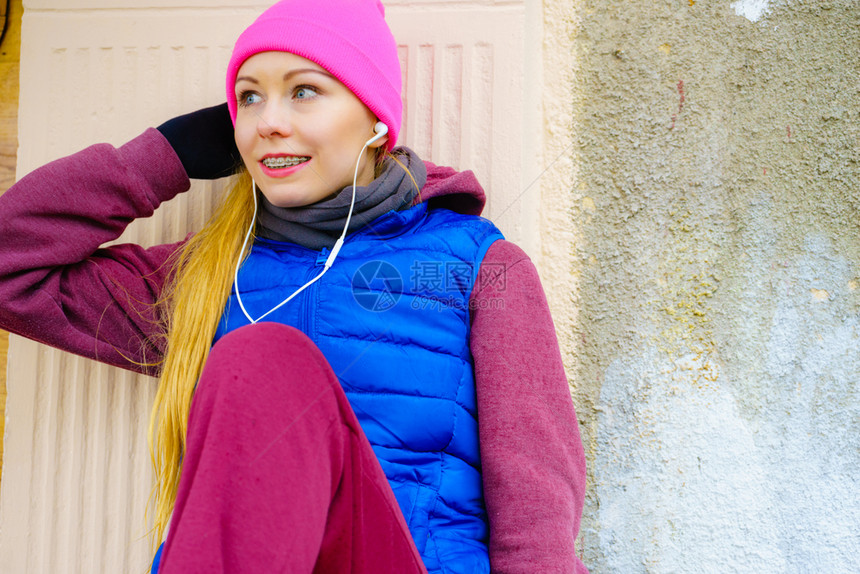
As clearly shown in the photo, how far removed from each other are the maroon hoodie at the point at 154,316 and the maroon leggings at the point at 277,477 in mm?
225

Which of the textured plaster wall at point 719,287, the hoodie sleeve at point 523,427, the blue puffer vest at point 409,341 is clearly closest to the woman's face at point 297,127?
the blue puffer vest at point 409,341

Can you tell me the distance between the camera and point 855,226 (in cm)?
105

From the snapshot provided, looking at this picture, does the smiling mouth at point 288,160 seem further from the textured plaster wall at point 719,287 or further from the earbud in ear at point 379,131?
the textured plaster wall at point 719,287

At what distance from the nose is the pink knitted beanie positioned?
8cm

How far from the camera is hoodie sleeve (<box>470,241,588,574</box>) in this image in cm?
81

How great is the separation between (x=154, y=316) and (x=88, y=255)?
134 mm

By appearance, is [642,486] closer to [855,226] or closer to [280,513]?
[855,226]

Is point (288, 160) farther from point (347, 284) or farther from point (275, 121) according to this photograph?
point (347, 284)

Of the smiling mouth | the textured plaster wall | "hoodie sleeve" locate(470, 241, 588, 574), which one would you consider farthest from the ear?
the textured plaster wall

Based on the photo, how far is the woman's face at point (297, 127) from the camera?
0.88 metres

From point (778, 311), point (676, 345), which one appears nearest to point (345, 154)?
point (676, 345)

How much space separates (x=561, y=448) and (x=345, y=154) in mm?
529

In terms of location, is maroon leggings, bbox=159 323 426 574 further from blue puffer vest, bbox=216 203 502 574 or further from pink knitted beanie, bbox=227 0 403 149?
pink knitted beanie, bbox=227 0 403 149

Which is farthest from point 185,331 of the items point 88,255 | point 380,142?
point 380,142
